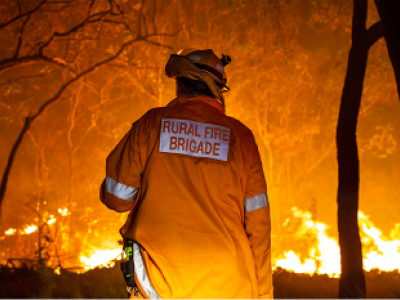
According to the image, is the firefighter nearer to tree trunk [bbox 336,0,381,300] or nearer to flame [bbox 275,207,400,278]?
tree trunk [bbox 336,0,381,300]

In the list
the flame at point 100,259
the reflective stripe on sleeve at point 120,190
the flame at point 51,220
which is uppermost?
the flame at point 51,220

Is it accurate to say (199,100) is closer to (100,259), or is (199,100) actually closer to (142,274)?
(142,274)

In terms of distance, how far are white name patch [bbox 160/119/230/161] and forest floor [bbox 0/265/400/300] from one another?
296 cm

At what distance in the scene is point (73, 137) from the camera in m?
4.90

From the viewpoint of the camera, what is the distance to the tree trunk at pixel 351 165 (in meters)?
4.04

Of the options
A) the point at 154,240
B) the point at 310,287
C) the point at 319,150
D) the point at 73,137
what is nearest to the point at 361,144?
the point at 319,150

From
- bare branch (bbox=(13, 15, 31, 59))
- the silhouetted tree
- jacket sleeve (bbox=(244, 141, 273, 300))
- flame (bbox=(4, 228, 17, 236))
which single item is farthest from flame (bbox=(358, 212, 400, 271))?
bare branch (bbox=(13, 15, 31, 59))

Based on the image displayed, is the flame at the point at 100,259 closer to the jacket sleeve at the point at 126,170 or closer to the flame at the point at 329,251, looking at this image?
the flame at the point at 329,251

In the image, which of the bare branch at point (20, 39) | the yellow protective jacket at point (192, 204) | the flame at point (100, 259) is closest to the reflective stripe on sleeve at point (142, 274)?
the yellow protective jacket at point (192, 204)

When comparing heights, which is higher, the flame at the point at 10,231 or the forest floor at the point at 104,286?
the flame at the point at 10,231

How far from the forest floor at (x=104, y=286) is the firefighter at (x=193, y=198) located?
2.70 meters

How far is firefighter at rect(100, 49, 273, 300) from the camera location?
5.12 ft

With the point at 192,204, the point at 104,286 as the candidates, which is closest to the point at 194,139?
the point at 192,204

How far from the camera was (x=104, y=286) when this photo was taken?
426 cm
